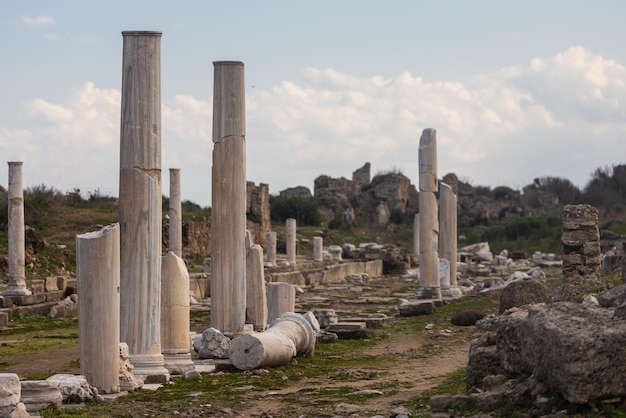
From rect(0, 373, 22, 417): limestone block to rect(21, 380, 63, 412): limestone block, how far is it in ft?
2.16

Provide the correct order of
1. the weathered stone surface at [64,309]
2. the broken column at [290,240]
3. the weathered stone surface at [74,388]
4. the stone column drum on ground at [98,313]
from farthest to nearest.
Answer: the broken column at [290,240] < the weathered stone surface at [64,309] < the stone column drum on ground at [98,313] < the weathered stone surface at [74,388]

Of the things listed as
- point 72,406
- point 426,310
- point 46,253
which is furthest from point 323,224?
point 72,406

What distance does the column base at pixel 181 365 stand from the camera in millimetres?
13641

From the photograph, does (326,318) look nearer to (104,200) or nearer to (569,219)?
(569,219)

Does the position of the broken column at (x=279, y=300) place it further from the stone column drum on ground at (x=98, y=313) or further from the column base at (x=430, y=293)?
the column base at (x=430, y=293)

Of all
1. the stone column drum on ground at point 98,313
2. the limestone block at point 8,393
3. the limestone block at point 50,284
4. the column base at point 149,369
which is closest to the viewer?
the limestone block at point 8,393

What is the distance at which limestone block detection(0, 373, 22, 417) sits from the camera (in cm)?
981

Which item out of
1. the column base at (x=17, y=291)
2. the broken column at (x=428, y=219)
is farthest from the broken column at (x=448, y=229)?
the column base at (x=17, y=291)

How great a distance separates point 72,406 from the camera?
1102cm

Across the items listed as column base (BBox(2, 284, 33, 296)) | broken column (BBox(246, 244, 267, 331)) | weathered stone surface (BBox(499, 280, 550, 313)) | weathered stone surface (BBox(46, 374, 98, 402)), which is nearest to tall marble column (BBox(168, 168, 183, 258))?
column base (BBox(2, 284, 33, 296))

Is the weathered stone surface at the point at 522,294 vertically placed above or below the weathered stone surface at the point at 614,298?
below

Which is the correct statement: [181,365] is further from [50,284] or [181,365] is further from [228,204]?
[50,284]

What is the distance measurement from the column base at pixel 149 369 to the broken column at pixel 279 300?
6483 millimetres

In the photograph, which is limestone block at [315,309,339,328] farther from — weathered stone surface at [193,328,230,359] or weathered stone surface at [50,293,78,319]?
weathered stone surface at [50,293,78,319]
